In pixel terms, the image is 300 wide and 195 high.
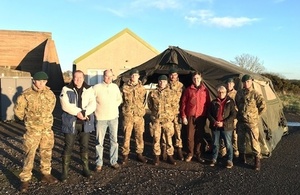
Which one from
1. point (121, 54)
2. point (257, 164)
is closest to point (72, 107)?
point (257, 164)

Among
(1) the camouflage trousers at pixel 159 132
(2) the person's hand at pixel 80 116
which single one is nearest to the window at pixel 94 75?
(1) the camouflage trousers at pixel 159 132

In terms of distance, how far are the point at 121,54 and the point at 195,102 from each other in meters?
13.9

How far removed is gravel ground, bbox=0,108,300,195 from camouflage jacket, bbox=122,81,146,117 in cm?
107

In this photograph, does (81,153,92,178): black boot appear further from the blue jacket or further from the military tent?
the military tent

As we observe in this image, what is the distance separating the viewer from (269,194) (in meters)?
4.96

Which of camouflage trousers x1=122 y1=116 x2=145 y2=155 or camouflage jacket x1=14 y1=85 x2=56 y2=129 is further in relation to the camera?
camouflage trousers x1=122 y1=116 x2=145 y2=155

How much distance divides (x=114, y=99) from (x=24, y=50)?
2032 centimetres

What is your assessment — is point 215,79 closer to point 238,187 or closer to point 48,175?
point 238,187

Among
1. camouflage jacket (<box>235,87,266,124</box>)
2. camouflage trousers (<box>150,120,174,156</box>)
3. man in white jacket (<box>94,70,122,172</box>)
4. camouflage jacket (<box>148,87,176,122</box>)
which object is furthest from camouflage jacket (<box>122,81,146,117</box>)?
camouflage jacket (<box>235,87,266,124</box>)

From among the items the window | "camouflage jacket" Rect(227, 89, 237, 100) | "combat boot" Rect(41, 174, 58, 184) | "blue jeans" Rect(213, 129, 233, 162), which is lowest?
"combat boot" Rect(41, 174, 58, 184)

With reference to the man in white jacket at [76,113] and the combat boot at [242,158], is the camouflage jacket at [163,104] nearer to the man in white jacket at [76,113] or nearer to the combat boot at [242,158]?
the man in white jacket at [76,113]

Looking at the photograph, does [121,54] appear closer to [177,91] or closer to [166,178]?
[177,91]

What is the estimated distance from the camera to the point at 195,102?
6691mm

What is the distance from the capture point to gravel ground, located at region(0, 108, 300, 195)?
506cm
